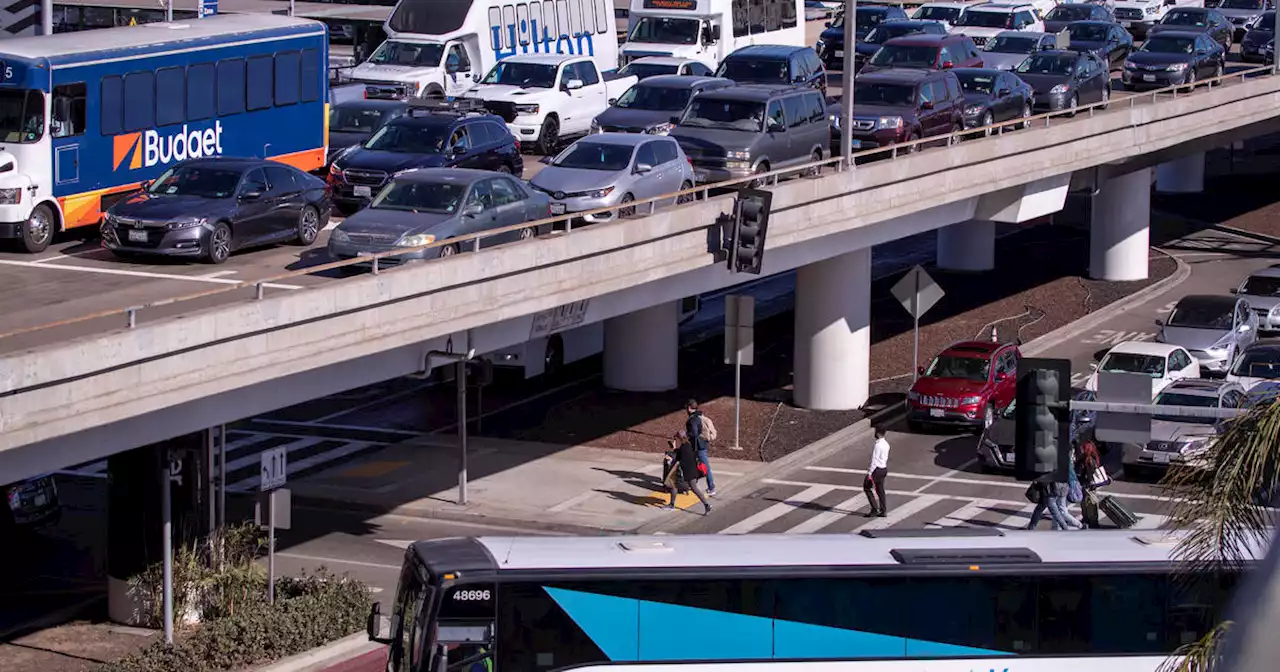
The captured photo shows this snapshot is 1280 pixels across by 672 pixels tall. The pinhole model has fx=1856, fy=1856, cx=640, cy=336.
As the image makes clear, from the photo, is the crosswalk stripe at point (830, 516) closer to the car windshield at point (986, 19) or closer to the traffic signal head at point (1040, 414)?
the traffic signal head at point (1040, 414)

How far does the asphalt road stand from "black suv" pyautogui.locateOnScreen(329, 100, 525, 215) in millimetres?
2713

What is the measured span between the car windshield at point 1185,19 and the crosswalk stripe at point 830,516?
3754 cm

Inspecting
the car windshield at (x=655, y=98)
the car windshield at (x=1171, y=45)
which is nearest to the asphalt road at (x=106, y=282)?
the car windshield at (x=655, y=98)

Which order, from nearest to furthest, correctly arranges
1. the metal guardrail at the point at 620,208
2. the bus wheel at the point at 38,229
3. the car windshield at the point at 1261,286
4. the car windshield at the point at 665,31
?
the metal guardrail at the point at 620,208
the bus wheel at the point at 38,229
the car windshield at the point at 1261,286
the car windshield at the point at 665,31

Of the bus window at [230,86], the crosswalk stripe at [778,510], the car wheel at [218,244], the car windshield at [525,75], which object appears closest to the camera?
the car wheel at [218,244]

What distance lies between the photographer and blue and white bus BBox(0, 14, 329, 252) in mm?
28781

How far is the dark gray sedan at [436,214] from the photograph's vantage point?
26.2 meters

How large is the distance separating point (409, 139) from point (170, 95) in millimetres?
4244

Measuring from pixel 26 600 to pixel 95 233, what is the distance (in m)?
7.56

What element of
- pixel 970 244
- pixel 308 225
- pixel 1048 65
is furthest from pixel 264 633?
pixel 970 244

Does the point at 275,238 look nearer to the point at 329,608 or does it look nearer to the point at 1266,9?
the point at 329,608

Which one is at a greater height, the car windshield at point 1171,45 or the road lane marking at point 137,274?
the car windshield at point 1171,45

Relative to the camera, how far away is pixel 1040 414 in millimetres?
17000

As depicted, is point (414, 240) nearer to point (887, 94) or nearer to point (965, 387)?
point (965, 387)
